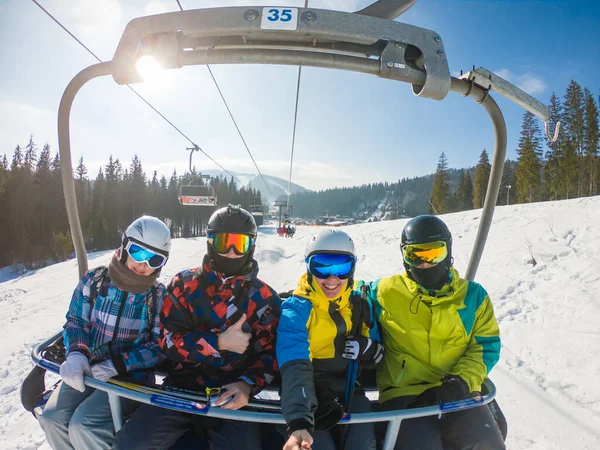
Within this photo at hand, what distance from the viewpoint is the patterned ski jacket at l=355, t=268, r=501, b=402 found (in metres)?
2.43

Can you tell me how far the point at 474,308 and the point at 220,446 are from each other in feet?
7.10

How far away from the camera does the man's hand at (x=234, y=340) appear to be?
2.23m

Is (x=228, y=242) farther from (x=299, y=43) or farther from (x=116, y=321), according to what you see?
(x=299, y=43)

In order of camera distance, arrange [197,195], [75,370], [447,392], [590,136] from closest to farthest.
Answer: [75,370], [447,392], [197,195], [590,136]

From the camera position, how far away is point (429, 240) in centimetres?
263

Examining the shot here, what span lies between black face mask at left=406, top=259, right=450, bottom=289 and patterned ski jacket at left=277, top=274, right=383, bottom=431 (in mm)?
516

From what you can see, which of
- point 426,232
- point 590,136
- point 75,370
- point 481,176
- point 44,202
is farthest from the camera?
point 481,176

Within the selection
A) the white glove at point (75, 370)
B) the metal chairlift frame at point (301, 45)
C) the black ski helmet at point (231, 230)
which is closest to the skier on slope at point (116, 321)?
the white glove at point (75, 370)

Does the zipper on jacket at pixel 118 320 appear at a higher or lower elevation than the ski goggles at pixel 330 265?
lower

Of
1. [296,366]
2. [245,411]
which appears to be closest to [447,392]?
[296,366]

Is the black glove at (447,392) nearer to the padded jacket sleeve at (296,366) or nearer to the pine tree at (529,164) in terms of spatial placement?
the padded jacket sleeve at (296,366)

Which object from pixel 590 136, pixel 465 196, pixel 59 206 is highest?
pixel 590 136

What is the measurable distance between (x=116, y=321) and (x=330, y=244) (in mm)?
1916

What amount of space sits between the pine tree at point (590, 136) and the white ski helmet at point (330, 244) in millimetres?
45643
